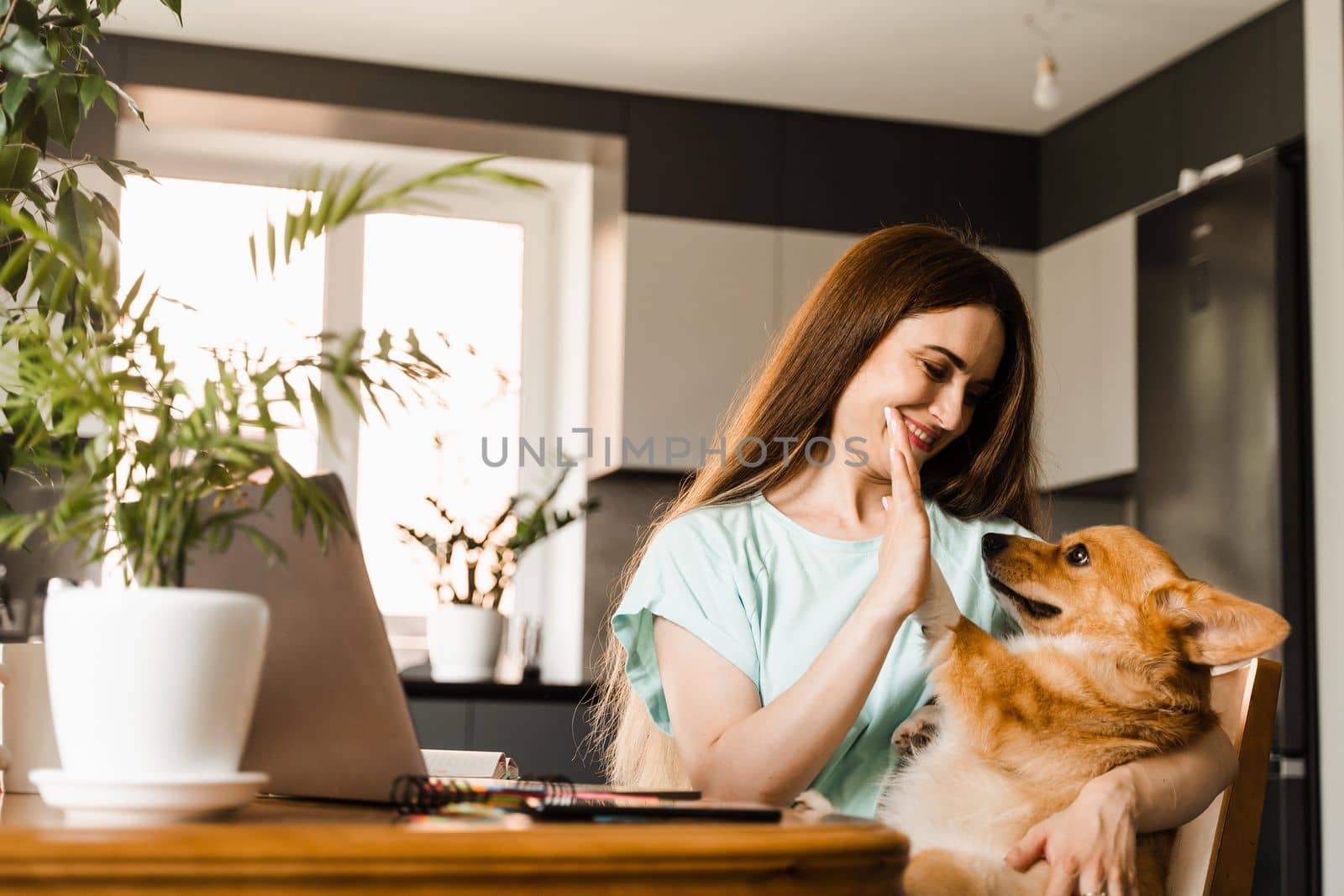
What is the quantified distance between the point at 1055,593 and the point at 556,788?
0.64 metres

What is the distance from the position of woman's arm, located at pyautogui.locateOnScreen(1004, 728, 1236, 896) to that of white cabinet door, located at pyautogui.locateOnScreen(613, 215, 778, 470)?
103 inches

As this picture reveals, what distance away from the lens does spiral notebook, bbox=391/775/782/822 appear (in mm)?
755

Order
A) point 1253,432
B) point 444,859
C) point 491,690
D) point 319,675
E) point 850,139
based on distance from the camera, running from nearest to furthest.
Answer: point 444,859 < point 319,675 < point 1253,432 < point 491,690 < point 850,139

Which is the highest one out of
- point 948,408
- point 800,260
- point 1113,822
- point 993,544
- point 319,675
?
point 800,260

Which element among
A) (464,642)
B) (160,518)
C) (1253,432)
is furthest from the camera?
(464,642)

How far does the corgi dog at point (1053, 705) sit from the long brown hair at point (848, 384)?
1.10ft

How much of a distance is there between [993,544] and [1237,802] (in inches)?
14.1

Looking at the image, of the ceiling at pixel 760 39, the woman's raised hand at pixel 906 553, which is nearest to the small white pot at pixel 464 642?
the ceiling at pixel 760 39

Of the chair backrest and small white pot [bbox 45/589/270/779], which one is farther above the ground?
small white pot [bbox 45/589/270/779]

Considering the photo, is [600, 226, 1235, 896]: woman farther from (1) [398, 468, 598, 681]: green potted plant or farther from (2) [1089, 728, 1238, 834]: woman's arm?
(1) [398, 468, 598, 681]: green potted plant

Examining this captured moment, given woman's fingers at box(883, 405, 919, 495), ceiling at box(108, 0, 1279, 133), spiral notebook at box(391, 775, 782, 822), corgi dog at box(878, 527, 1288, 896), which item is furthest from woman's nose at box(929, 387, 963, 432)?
ceiling at box(108, 0, 1279, 133)

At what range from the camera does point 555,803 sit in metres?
0.79

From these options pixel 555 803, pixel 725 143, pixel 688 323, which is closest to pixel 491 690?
pixel 688 323

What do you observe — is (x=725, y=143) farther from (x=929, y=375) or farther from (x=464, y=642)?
(x=929, y=375)
